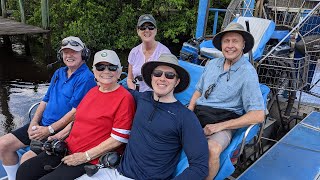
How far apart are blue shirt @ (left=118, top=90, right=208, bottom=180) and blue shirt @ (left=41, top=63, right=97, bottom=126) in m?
0.73

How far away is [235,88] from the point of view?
255 cm

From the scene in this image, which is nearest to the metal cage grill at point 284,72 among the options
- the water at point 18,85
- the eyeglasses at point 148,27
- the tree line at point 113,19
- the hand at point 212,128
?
the eyeglasses at point 148,27

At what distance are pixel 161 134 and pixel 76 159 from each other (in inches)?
27.1

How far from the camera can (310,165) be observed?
3068 millimetres

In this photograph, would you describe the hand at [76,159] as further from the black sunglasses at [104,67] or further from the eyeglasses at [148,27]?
the eyeglasses at [148,27]

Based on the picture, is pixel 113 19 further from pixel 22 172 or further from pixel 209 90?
pixel 22 172

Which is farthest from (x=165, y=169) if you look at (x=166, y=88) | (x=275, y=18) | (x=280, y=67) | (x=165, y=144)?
(x=275, y=18)

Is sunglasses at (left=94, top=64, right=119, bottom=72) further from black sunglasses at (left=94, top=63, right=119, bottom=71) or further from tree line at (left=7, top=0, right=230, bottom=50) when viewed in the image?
tree line at (left=7, top=0, right=230, bottom=50)

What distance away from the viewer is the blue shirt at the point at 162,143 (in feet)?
6.61

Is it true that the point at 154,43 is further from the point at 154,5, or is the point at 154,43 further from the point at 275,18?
the point at 154,5

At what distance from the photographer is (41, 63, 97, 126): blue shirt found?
9.18 ft

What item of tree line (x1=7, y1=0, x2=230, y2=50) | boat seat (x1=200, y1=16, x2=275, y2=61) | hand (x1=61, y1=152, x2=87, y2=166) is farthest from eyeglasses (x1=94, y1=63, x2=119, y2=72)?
tree line (x1=7, y1=0, x2=230, y2=50)

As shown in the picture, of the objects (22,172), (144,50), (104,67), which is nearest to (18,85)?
(144,50)

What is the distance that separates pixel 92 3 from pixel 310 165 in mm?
10933
